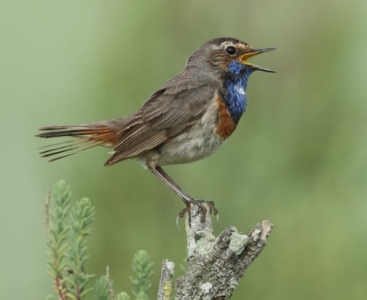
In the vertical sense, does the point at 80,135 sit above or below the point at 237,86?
below

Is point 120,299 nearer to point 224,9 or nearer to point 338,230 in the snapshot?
point 338,230

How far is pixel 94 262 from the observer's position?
5988 mm

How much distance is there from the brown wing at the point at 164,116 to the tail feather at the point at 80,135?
0.09 metres

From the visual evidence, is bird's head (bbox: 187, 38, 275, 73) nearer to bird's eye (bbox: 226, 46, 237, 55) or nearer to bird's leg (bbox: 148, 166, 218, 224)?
bird's eye (bbox: 226, 46, 237, 55)

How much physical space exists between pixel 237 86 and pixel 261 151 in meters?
0.54

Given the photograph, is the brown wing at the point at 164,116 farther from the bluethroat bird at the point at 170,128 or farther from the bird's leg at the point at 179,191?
the bird's leg at the point at 179,191

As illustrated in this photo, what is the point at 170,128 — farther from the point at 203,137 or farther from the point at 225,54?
the point at 225,54

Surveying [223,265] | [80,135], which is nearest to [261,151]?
[80,135]

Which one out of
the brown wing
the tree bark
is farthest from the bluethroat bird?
the tree bark

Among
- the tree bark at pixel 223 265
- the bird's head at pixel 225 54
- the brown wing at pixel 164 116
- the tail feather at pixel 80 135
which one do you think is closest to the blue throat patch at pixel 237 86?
the bird's head at pixel 225 54

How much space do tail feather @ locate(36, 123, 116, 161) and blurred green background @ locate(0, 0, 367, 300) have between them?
59 cm

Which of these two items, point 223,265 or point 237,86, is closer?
point 223,265

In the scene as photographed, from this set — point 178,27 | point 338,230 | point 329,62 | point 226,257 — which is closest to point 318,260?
point 338,230

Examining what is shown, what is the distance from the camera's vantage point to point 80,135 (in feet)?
17.9
